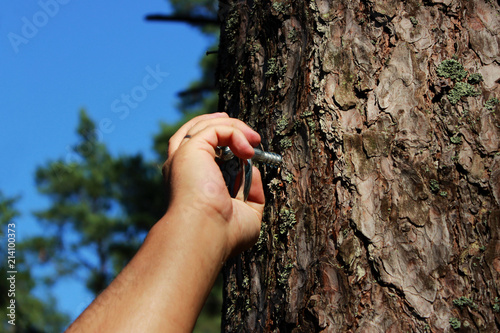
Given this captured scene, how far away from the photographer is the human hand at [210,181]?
45.6 inches

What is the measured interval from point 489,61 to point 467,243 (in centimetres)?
57

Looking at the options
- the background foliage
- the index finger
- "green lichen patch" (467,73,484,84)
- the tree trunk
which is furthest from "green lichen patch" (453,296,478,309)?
the background foliage

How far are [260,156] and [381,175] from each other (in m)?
0.37

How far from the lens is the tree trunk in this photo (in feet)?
4.14

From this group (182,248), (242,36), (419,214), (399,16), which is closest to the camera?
(182,248)

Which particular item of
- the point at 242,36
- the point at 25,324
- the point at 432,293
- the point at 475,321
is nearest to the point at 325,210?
the point at 432,293

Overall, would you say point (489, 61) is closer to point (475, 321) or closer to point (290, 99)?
point (290, 99)

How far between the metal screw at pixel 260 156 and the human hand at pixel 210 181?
0.12ft

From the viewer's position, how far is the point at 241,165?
4.57ft

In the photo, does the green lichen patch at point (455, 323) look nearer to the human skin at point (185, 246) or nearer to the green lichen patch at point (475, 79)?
the human skin at point (185, 246)

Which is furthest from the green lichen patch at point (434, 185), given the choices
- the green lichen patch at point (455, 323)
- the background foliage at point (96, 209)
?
the background foliage at point (96, 209)

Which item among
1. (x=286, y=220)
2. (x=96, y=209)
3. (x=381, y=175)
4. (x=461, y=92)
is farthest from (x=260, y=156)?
(x=96, y=209)

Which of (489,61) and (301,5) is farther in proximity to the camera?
(301,5)

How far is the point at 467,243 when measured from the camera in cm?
127
